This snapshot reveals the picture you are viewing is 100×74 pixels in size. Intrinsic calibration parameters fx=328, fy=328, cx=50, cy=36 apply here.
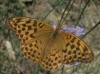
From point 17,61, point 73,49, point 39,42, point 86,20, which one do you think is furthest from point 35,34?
point 86,20

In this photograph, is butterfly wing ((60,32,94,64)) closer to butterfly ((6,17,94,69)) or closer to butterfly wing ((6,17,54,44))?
butterfly ((6,17,94,69))

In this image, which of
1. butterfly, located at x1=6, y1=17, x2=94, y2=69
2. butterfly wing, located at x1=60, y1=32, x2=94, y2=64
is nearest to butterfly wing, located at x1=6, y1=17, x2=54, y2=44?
butterfly, located at x1=6, y1=17, x2=94, y2=69

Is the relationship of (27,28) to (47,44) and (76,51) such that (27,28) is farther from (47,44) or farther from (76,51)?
(76,51)

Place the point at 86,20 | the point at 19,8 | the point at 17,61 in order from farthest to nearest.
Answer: the point at 86,20 < the point at 19,8 < the point at 17,61

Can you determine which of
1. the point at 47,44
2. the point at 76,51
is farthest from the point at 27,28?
the point at 76,51

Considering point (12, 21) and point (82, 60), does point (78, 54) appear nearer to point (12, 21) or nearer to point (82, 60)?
point (82, 60)

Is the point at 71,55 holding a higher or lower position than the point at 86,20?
higher

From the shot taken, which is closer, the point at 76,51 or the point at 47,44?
the point at 76,51
